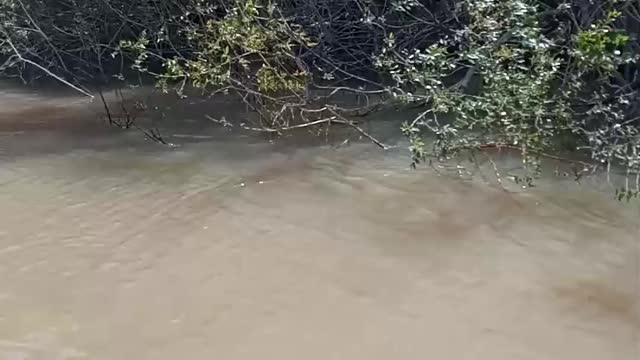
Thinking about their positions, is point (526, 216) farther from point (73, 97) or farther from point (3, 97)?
point (3, 97)

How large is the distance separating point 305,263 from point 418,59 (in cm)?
197

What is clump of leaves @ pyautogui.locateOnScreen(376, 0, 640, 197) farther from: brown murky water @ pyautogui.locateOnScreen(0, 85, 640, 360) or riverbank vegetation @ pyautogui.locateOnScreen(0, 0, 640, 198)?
brown murky water @ pyautogui.locateOnScreen(0, 85, 640, 360)

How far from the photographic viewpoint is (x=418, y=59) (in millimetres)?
5535

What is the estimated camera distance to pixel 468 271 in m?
4.07

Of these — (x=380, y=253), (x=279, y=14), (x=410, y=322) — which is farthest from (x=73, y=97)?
(x=410, y=322)

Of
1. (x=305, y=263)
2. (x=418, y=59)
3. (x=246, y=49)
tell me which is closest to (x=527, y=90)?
(x=418, y=59)

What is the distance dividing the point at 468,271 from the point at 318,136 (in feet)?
9.00

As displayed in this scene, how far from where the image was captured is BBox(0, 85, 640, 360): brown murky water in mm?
3465

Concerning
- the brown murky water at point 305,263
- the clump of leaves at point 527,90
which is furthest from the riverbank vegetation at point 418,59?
the brown murky water at point 305,263

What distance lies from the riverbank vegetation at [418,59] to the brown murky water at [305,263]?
44 centimetres

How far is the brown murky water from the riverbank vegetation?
1.46 ft

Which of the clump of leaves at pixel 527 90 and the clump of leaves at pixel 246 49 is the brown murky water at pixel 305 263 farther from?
the clump of leaves at pixel 246 49

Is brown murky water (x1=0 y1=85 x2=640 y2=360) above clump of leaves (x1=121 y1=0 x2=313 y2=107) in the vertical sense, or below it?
below

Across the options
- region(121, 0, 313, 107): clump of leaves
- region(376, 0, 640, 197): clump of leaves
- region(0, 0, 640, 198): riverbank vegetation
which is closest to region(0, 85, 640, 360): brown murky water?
region(376, 0, 640, 197): clump of leaves
